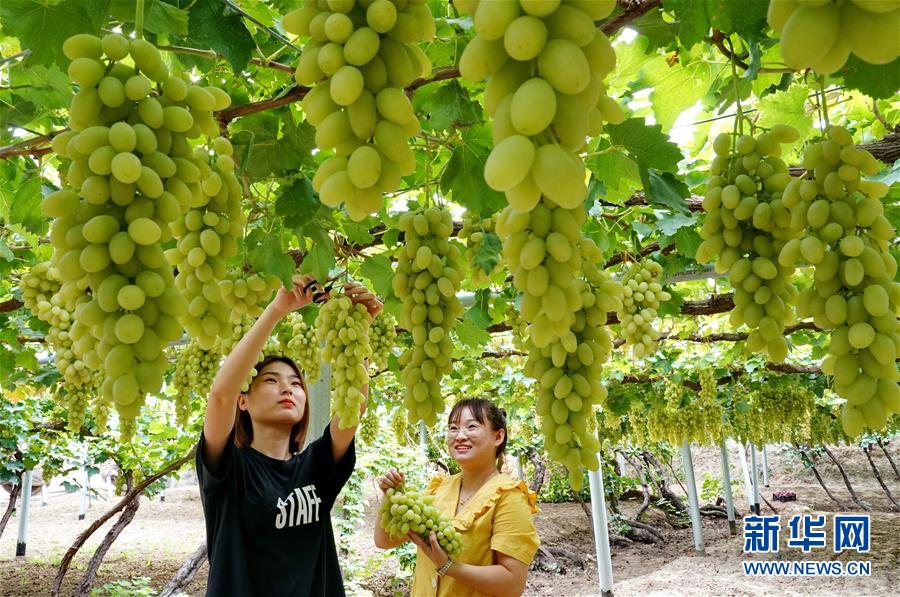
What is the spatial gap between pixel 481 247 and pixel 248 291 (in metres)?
0.71

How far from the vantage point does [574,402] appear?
123 centimetres

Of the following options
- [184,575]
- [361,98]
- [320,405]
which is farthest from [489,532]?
[184,575]

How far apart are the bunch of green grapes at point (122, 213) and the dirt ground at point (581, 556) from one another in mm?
6859

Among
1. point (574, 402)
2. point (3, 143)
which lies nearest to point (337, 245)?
point (3, 143)

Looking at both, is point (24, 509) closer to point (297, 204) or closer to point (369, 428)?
point (369, 428)

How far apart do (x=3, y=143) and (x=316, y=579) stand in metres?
2.28

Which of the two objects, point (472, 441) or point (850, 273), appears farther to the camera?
point (472, 441)

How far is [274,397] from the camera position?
323 centimetres

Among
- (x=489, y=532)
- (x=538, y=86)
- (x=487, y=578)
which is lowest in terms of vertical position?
(x=487, y=578)

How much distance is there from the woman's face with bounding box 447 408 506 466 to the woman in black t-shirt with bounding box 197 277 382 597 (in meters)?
0.83

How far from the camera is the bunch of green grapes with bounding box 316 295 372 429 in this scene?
6.77ft

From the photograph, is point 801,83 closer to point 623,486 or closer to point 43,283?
point 43,283

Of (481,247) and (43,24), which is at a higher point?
(43,24)

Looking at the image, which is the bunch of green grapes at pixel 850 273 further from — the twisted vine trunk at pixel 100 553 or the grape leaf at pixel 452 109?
the twisted vine trunk at pixel 100 553
